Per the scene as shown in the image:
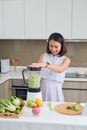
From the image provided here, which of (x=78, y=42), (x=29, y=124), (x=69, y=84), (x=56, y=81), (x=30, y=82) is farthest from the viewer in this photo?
(x=78, y=42)

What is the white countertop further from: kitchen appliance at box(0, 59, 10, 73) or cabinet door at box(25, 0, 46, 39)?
cabinet door at box(25, 0, 46, 39)

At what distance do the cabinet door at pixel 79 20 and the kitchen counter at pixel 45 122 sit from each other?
5.79 ft

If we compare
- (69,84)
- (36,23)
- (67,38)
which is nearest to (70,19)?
(67,38)

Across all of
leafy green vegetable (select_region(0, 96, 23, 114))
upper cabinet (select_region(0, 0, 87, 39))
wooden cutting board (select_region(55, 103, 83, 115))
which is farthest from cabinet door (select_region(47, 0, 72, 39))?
leafy green vegetable (select_region(0, 96, 23, 114))

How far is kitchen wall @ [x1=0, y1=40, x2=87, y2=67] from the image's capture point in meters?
3.71

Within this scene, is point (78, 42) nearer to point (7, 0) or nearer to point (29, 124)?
point (7, 0)

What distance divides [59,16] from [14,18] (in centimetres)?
64

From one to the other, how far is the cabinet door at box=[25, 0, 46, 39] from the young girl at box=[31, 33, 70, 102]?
3.31ft

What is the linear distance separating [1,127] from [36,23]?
6.44ft

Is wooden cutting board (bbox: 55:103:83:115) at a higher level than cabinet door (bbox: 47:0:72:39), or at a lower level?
lower

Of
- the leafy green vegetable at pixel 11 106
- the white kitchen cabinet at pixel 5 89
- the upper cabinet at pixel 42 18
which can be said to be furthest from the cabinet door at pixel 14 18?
the leafy green vegetable at pixel 11 106

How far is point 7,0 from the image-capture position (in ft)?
11.1

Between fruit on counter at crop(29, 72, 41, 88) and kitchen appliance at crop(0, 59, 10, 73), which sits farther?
kitchen appliance at crop(0, 59, 10, 73)

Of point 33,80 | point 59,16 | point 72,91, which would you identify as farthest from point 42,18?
point 33,80
